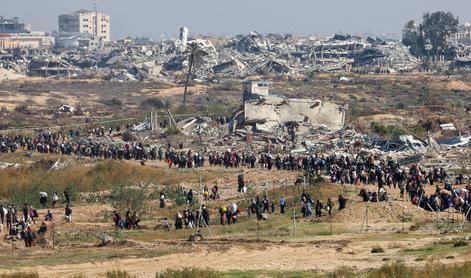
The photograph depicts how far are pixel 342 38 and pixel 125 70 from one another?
1661 inches

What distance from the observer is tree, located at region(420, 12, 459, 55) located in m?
144

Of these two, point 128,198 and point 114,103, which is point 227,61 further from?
point 128,198

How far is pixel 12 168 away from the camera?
46.7 m

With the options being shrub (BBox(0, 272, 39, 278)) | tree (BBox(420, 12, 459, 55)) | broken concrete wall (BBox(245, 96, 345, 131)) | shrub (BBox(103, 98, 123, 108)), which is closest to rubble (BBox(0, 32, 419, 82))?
tree (BBox(420, 12, 459, 55))

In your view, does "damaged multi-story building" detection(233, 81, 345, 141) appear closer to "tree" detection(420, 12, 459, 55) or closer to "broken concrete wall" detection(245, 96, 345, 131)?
"broken concrete wall" detection(245, 96, 345, 131)

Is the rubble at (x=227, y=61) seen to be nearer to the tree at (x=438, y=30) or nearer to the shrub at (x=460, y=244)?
the tree at (x=438, y=30)

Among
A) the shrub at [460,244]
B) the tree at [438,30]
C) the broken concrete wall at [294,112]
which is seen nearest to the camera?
the shrub at [460,244]

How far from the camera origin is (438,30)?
144 metres

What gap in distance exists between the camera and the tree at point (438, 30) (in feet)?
473

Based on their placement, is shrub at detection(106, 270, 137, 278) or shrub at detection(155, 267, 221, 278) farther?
shrub at detection(106, 270, 137, 278)

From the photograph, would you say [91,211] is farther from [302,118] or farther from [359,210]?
[302,118]

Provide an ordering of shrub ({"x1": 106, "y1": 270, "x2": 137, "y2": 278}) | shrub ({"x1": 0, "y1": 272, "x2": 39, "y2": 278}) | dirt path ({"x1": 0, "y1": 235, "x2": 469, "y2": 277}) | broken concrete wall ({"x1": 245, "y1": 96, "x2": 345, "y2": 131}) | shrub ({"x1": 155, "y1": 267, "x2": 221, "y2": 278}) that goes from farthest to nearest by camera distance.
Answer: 1. broken concrete wall ({"x1": 245, "y1": 96, "x2": 345, "y2": 131})
2. dirt path ({"x1": 0, "y1": 235, "x2": 469, "y2": 277})
3. shrub ({"x1": 0, "y1": 272, "x2": 39, "y2": 278})
4. shrub ({"x1": 106, "y1": 270, "x2": 137, "y2": 278})
5. shrub ({"x1": 155, "y1": 267, "x2": 221, "y2": 278})

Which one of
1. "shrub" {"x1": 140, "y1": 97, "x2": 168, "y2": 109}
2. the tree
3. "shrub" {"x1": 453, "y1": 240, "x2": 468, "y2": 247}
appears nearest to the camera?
"shrub" {"x1": 453, "y1": 240, "x2": 468, "y2": 247}

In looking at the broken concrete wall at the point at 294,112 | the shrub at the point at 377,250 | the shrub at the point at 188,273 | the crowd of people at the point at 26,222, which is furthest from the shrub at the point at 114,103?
the shrub at the point at 188,273
